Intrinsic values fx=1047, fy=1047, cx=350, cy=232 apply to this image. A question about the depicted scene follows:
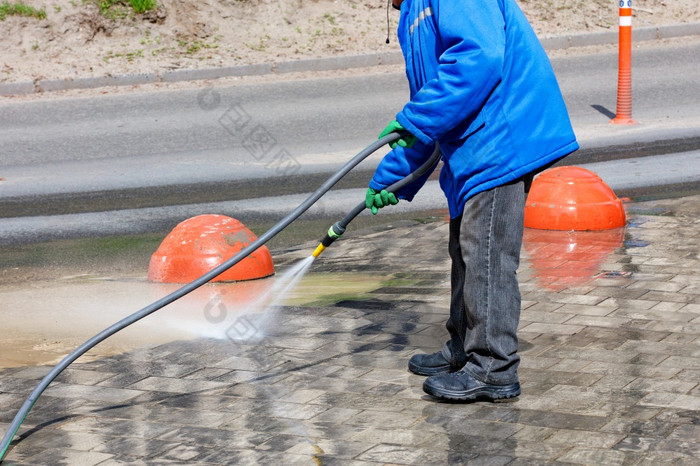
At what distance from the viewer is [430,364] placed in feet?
14.0

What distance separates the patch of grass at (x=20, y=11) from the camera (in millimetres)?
14789

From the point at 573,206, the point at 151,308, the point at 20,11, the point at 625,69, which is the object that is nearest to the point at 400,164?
the point at 151,308

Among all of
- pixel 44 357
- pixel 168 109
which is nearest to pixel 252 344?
pixel 44 357

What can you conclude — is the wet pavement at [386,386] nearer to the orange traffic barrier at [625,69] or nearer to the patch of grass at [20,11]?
the orange traffic barrier at [625,69]

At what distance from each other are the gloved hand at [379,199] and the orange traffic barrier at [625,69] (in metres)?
7.17

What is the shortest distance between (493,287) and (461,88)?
30.8 inches

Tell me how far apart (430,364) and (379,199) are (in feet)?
2.34

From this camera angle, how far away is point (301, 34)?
49.8 feet

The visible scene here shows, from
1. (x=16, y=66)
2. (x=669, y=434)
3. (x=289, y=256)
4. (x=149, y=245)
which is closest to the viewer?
(x=669, y=434)

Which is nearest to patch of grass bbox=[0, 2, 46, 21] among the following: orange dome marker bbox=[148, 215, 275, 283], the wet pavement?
orange dome marker bbox=[148, 215, 275, 283]

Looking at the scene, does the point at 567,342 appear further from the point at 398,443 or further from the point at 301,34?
the point at 301,34

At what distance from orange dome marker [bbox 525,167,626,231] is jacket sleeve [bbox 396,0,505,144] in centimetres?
311

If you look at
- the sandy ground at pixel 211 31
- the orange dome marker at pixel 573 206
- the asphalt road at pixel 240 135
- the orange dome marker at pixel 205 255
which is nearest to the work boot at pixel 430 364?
the orange dome marker at pixel 205 255

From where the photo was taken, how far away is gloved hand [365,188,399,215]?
4102mm
